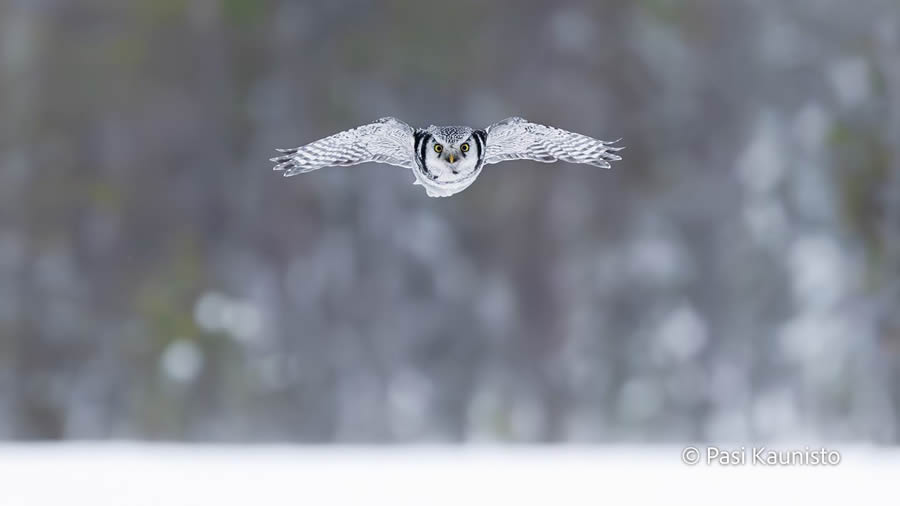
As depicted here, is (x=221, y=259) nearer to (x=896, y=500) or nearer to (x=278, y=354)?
(x=278, y=354)

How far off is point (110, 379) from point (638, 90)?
7.88 ft

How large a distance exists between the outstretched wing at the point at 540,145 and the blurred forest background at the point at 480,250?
7.55ft

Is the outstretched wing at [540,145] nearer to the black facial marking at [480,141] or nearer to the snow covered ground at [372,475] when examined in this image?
the black facial marking at [480,141]

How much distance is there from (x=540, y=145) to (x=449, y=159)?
27cm

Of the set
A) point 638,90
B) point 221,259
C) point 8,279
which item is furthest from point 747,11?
point 8,279

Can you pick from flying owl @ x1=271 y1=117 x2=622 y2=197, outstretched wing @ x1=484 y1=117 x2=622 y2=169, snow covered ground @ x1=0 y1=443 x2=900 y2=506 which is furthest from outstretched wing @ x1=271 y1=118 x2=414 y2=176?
snow covered ground @ x1=0 y1=443 x2=900 y2=506

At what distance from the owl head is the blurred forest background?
8.14 feet

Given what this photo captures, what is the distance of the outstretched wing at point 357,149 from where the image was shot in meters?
0.96

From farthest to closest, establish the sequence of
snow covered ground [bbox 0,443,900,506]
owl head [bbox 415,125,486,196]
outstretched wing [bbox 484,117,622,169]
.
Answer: snow covered ground [bbox 0,443,900,506]
outstretched wing [bbox 484,117,622,169]
owl head [bbox 415,125,486,196]

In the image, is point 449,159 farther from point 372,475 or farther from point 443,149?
point 372,475

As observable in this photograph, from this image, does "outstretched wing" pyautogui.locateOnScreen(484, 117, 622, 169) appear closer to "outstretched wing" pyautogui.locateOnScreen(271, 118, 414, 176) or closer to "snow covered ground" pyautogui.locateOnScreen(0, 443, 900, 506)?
"outstretched wing" pyautogui.locateOnScreen(271, 118, 414, 176)

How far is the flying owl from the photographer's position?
876 millimetres

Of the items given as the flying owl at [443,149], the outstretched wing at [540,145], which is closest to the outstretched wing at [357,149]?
the flying owl at [443,149]

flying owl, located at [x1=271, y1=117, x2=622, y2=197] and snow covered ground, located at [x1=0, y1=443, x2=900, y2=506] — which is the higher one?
flying owl, located at [x1=271, y1=117, x2=622, y2=197]
